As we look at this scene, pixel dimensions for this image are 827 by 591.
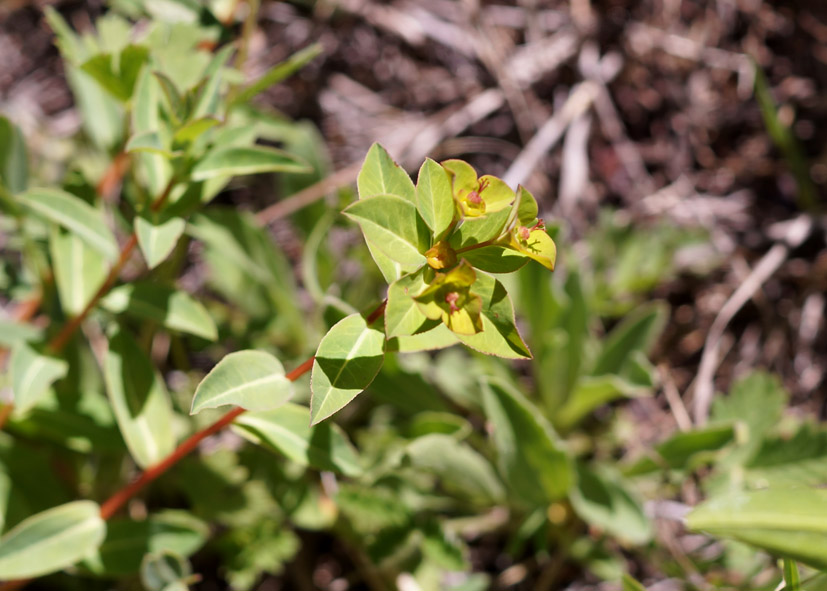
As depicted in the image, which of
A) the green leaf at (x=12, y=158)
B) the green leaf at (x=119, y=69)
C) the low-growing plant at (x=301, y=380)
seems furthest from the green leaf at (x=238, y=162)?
the green leaf at (x=12, y=158)

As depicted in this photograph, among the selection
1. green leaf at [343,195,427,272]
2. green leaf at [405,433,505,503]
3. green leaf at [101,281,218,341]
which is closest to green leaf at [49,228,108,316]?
green leaf at [101,281,218,341]

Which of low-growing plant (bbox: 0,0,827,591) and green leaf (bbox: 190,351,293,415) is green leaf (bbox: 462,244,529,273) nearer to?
low-growing plant (bbox: 0,0,827,591)

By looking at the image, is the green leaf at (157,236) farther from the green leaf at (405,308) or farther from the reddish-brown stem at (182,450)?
the green leaf at (405,308)

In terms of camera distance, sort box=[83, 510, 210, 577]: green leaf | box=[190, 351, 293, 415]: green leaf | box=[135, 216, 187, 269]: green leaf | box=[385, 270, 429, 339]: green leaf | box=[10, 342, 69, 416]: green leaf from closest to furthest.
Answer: box=[385, 270, 429, 339]: green leaf, box=[190, 351, 293, 415]: green leaf, box=[135, 216, 187, 269]: green leaf, box=[10, 342, 69, 416]: green leaf, box=[83, 510, 210, 577]: green leaf

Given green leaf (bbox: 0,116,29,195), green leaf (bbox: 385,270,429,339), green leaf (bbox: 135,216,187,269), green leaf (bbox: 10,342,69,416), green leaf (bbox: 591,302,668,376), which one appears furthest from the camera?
green leaf (bbox: 591,302,668,376)

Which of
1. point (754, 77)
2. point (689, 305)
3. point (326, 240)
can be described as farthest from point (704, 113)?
point (326, 240)

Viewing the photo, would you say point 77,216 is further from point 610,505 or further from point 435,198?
point 610,505
